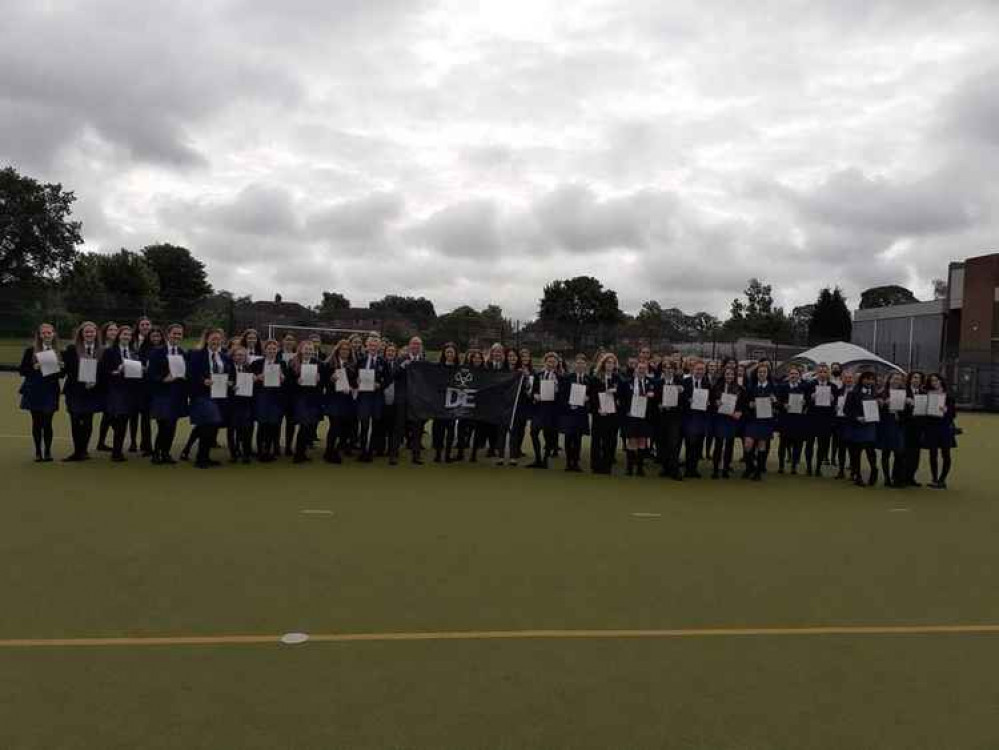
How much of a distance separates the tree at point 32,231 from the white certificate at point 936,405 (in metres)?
66.0

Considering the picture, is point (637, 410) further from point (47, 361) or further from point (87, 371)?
point (47, 361)

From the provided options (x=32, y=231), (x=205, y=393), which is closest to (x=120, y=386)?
(x=205, y=393)

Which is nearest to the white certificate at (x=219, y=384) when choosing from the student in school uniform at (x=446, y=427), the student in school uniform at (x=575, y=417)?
the student in school uniform at (x=446, y=427)

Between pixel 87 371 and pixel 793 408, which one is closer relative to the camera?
pixel 87 371

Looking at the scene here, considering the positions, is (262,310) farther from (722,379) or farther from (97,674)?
(97,674)

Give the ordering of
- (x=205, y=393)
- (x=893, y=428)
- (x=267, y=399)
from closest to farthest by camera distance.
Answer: (x=205, y=393), (x=267, y=399), (x=893, y=428)

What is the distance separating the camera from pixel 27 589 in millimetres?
4926

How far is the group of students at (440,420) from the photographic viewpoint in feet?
32.2

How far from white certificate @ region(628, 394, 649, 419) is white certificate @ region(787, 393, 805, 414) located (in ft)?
8.24

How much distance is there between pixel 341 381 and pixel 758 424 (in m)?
6.33

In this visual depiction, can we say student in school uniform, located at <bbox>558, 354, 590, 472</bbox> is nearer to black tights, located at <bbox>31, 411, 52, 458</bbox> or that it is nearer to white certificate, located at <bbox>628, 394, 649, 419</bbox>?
white certificate, located at <bbox>628, 394, 649, 419</bbox>

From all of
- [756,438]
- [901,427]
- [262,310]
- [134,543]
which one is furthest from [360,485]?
[262,310]

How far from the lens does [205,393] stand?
998cm

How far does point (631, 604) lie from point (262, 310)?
86.5ft
